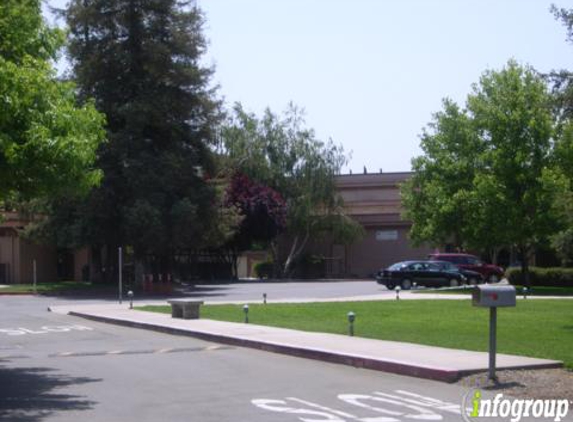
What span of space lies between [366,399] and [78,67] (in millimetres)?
37186

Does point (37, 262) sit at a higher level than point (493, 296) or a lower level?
higher

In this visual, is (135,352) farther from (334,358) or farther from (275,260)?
(275,260)

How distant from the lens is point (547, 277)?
4528 cm

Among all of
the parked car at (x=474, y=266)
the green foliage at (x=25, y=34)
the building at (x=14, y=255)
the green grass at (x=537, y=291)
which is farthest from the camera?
the building at (x=14, y=255)

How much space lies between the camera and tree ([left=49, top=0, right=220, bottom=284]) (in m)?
44.1

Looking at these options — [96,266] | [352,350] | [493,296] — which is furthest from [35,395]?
[96,266]

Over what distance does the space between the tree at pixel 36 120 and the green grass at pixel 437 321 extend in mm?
7759

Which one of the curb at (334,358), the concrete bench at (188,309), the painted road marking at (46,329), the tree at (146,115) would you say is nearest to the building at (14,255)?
the tree at (146,115)

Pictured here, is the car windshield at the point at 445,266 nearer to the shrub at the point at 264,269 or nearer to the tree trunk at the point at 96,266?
the tree trunk at the point at 96,266

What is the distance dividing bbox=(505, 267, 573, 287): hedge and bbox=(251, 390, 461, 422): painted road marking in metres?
34.5

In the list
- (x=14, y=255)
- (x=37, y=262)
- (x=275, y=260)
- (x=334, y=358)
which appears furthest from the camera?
(x=275, y=260)

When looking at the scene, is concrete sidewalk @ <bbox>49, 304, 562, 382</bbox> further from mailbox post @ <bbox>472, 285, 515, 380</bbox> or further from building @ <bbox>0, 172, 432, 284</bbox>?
building @ <bbox>0, 172, 432, 284</bbox>

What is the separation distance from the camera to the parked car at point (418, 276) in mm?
43531

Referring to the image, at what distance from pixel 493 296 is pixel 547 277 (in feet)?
112
